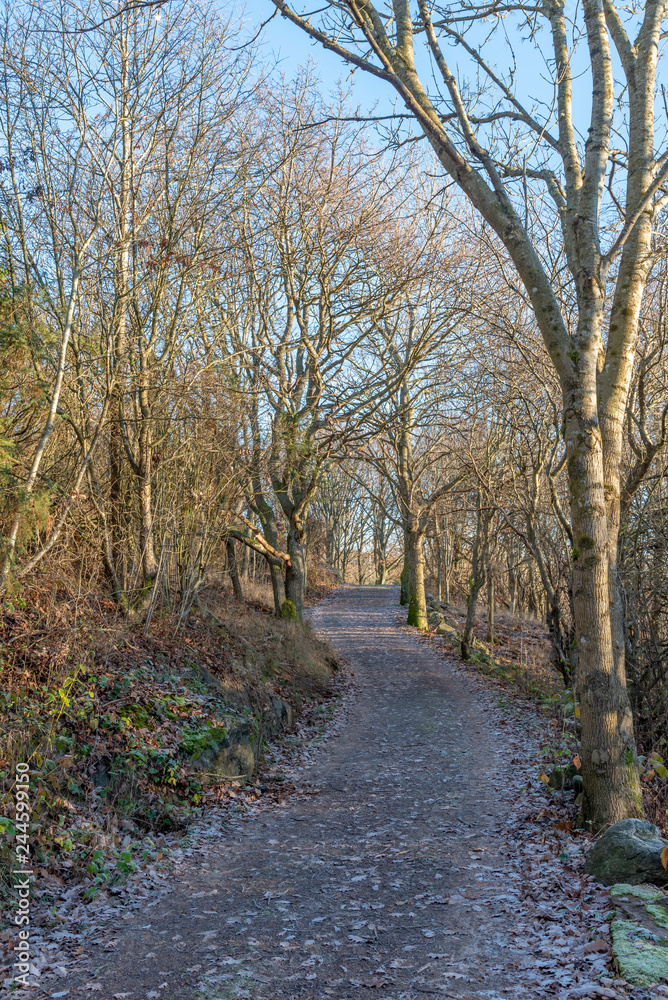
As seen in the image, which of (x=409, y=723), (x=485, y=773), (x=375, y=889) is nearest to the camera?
(x=375, y=889)

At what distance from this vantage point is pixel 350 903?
4773 millimetres

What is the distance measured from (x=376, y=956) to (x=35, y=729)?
130 inches

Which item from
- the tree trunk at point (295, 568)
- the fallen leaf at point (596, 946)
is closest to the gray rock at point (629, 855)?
the fallen leaf at point (596, 946)

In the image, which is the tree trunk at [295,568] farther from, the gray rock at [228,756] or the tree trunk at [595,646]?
the tree trunk at [595,646]

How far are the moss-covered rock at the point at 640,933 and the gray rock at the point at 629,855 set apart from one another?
4.0 inches

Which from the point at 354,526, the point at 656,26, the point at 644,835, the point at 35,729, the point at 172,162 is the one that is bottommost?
the point at 644,835

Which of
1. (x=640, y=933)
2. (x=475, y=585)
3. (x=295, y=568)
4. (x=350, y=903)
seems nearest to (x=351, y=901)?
(x=350, y=903)

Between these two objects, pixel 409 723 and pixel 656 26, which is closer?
pixel 656 26

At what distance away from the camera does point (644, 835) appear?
4.67 metres

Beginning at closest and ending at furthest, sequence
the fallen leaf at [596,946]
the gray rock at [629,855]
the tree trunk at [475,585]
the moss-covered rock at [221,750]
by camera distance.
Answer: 1. the fallen leaf at [596,946]
2. the gray rock at [629,855]
3. the moss-covered rock at [221,750]
4. the tree trunk at [475,585]

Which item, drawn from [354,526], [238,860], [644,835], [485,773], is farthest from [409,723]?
[354,526]

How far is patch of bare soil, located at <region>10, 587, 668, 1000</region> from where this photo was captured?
3752 millimetres

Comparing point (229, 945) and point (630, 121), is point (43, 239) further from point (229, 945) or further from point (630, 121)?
point (229, 945)

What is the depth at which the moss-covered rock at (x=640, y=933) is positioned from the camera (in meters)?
3.37
